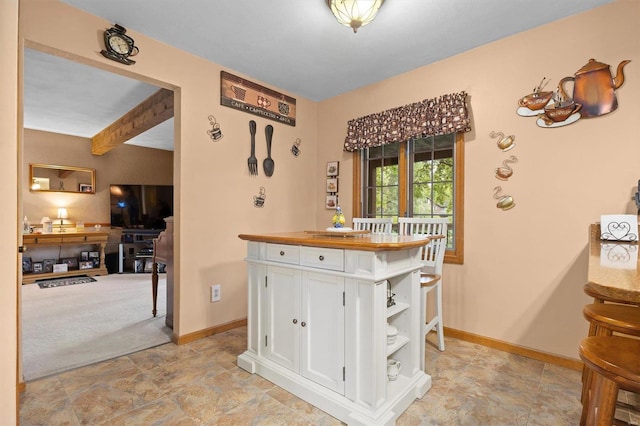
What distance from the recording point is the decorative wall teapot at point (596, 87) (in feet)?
6.81

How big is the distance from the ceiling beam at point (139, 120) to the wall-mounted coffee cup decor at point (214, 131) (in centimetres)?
55

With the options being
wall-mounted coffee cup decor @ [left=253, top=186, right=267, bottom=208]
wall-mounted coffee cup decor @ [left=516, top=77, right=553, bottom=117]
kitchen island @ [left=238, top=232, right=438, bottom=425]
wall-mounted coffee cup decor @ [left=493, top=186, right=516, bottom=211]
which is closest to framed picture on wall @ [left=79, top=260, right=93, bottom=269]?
wall-mounted coffee cup decor @ [left=253, top=186, right=267, bottom=208]

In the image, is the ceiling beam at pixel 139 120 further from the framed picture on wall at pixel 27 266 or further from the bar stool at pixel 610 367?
the bar stool at pixel 610 367

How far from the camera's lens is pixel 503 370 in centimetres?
219

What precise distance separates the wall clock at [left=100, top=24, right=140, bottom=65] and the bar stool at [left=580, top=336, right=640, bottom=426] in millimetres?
3018

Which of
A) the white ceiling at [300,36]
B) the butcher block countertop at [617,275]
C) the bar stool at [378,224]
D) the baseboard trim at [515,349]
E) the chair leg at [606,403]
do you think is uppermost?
the white ceiling at [300,36]

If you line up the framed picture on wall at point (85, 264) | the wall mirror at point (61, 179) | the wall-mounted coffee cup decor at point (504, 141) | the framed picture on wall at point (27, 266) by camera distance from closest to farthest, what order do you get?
1. the wall-mounted coffee cup decor at point (504, 141)
2. the framed picture on wall at point (27, 266)
3. the wall mirror at point (61, 179)
4. the framed picture on wall at point (85, 264)

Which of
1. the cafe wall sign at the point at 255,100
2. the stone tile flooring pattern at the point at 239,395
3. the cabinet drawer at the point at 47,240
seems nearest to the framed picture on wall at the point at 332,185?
the cafe wall sign at the point at 255,100

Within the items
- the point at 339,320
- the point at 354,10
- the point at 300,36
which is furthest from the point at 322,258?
the point at 300,36

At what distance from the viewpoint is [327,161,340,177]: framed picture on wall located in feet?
12.1

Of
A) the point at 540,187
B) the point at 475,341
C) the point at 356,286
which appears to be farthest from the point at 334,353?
the point at 540,187

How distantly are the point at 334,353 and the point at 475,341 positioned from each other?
155cm

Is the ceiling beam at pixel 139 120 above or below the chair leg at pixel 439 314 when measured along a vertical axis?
above

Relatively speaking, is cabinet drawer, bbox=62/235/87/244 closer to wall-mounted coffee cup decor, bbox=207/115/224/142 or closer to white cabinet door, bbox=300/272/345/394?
wall-mounted coffee cup decor, bbox=207/115/224/142
